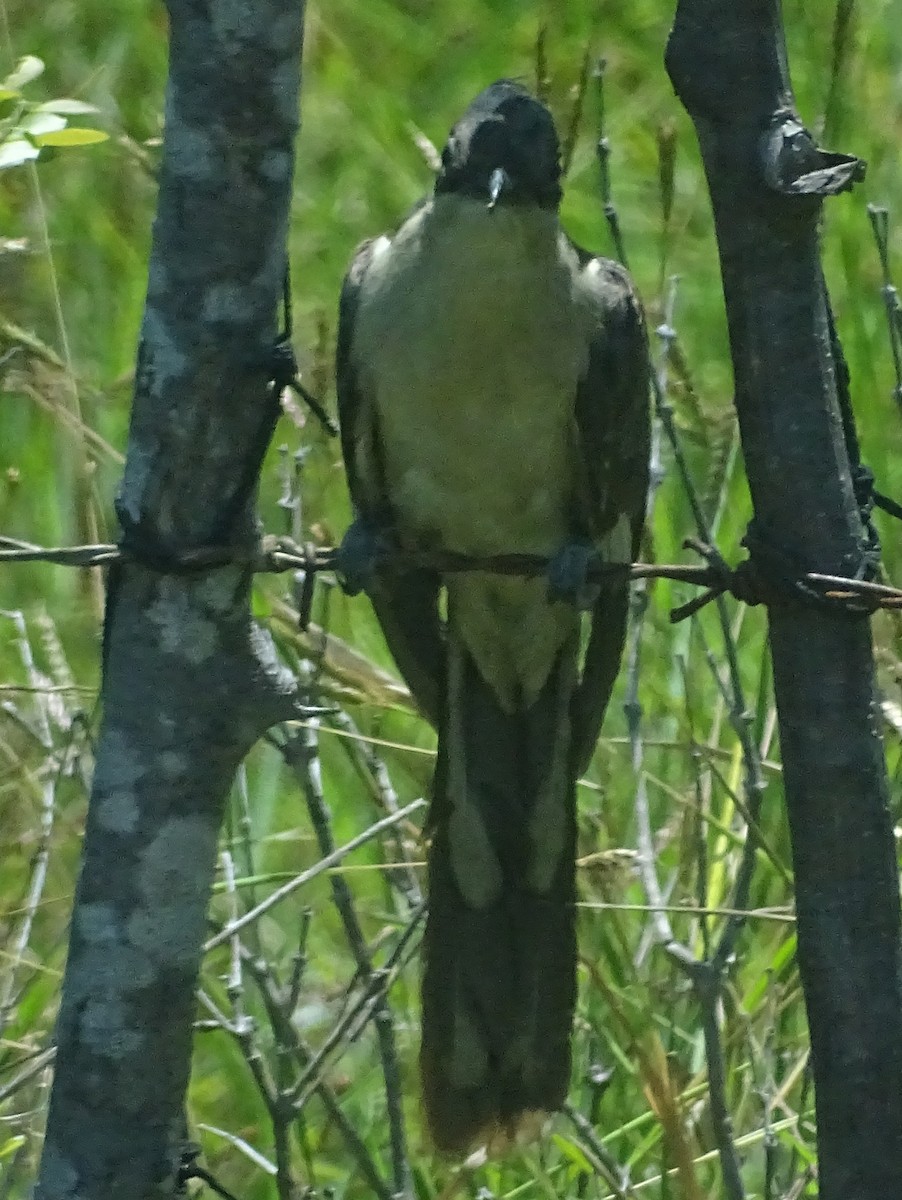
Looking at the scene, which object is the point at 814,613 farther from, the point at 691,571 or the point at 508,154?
the point at 508,154

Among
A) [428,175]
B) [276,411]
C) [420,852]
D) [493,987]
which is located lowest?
[493,987]

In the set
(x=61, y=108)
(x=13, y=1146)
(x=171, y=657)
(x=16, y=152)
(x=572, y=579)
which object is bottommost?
(x=13, y=1146)

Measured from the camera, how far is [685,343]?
4480 millimetres

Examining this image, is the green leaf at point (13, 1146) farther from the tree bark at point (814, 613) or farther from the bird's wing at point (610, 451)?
the tree bark at point (814, 613)

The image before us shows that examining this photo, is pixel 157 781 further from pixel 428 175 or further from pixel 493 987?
pixel 428 175

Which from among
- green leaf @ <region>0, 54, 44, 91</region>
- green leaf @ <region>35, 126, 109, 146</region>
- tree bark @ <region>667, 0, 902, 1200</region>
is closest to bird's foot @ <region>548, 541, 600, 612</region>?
tree bark @ <region>667, 0, 902, 1200</region>

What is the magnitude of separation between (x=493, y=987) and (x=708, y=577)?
0.79 metres

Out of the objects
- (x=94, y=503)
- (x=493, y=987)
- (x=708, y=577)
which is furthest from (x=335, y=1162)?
(x=708, y=577)

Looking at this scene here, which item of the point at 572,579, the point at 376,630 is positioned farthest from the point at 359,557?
the point at 376,630

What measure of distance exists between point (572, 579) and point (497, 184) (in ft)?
1.74

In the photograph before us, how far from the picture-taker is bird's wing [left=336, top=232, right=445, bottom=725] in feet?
8.34

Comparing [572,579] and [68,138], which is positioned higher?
[68,138]

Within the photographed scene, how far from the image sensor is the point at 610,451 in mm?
2473

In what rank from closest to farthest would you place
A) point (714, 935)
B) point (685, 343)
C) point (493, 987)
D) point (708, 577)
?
point (708, 577), point (493, 987), point (714, 935), point (685, 343)
